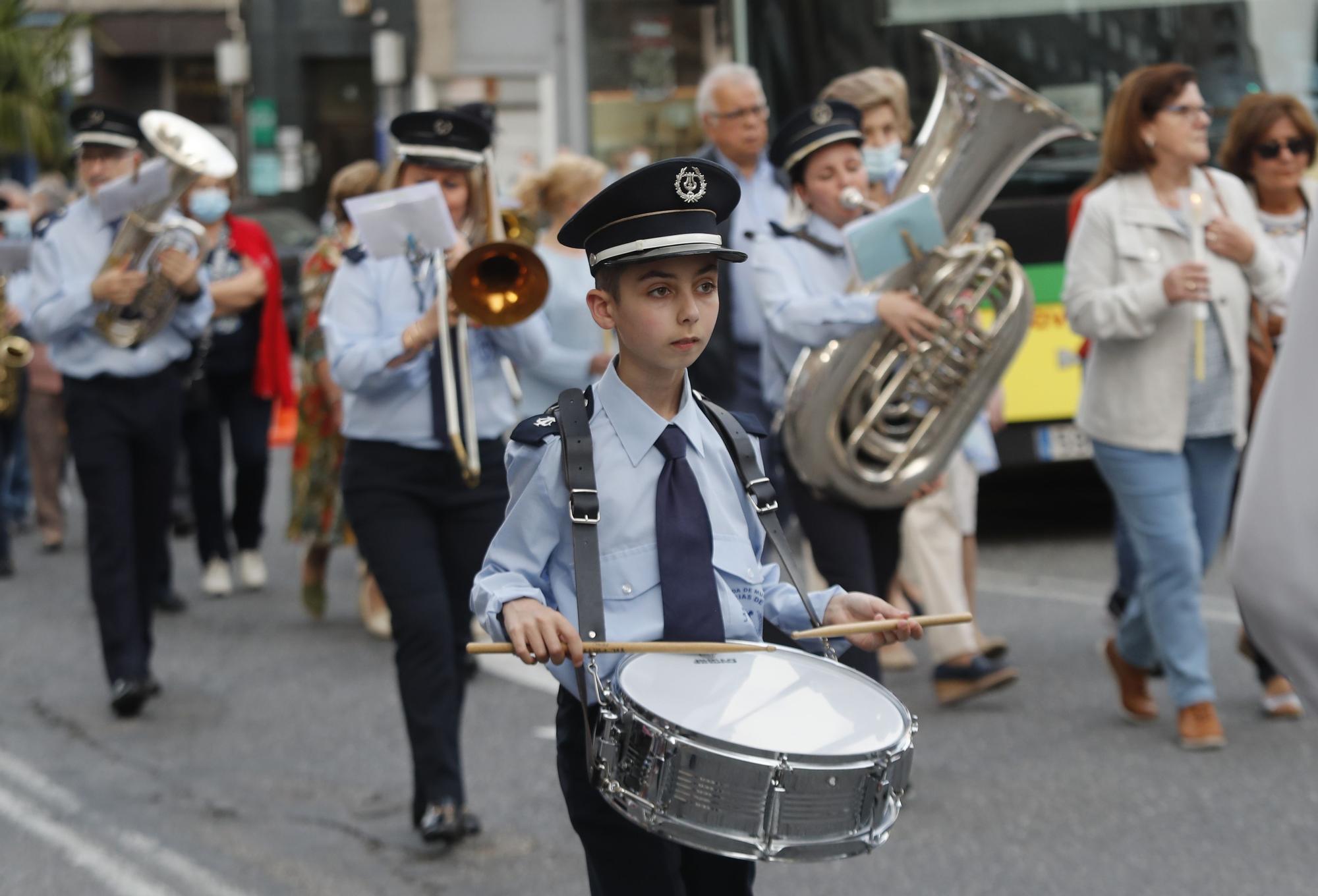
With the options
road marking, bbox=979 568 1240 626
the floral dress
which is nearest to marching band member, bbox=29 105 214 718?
the floral dress

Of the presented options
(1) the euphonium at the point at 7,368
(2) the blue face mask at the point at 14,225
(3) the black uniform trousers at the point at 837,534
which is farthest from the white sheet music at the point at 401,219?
(2) the blue face mask at the point at 14,225

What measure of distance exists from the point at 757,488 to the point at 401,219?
2.15 metres

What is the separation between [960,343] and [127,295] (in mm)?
2748

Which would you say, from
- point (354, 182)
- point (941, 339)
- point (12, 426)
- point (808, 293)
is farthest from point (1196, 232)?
point (12, 426)

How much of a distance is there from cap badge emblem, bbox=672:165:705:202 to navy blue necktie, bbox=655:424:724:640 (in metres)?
0.38

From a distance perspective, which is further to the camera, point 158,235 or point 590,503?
point 158,235

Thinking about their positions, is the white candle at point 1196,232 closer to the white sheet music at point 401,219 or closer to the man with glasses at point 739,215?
the man with glasses at point 739,215

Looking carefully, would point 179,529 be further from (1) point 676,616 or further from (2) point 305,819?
(1) point 676,616

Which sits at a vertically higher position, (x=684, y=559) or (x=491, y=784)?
(x=684, y=559)

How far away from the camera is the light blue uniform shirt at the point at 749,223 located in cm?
674

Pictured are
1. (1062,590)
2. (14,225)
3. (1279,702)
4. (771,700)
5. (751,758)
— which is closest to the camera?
(751,758)

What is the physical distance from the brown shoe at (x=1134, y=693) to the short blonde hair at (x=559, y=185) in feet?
8.10

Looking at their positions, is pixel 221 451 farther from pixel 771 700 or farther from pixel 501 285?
pixel 771 700

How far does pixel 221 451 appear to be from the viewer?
921 centimetres
